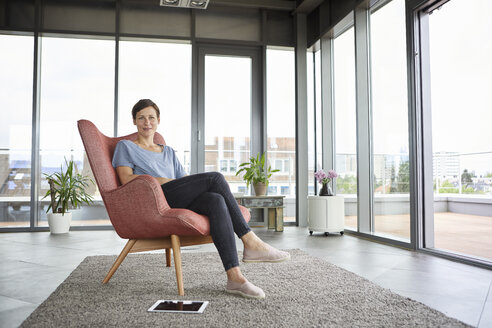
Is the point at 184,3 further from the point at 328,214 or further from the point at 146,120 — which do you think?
the point at 328,214

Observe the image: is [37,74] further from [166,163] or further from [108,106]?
[166,163]

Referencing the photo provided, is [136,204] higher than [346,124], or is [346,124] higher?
[346,124]

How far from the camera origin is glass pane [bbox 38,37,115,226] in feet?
17.0

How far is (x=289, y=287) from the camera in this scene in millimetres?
2225

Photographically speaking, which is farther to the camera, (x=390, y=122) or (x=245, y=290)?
(x=390, y=122)

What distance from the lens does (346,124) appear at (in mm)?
4941

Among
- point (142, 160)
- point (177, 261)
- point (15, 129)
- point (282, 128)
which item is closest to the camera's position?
point (177, 261)

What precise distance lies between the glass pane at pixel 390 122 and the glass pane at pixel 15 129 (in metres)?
4.09

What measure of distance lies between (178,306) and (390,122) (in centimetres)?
292

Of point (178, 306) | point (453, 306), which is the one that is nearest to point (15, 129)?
point (178, 306)

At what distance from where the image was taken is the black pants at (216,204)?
6.77 feet

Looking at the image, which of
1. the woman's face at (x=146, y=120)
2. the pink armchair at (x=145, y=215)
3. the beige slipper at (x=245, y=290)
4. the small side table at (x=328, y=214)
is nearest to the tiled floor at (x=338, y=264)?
the small side table at (x=328, y=214)

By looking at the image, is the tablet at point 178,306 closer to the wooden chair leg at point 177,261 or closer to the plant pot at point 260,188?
the wooden chair leg at point 177,261

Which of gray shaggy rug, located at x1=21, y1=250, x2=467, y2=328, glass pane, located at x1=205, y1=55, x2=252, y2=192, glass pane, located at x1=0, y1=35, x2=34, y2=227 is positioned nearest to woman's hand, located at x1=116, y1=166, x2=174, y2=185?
gray shaggy rug, located at x1=21, y1=250, x2=467, y2=328
